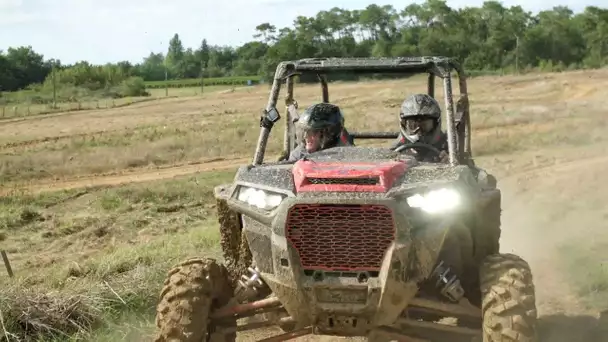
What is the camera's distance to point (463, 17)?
70562mm

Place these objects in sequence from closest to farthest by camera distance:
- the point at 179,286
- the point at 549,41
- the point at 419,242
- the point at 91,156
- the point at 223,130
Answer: the point at 419,242 → the point at 179,286 → the point at 91,156 → the point at 223,130 → the point at 549,41

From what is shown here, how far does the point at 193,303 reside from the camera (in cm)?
528

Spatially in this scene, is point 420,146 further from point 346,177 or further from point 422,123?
point 346,177

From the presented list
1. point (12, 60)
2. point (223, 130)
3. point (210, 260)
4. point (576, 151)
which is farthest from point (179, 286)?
point (12, 60)

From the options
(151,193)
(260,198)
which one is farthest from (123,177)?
(260,198)

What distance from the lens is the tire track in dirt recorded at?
19906 mm

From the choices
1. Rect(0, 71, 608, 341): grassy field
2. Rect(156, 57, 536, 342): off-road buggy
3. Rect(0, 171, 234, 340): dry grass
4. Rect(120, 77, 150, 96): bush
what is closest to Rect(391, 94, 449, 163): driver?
Rect(156, 57, 536, 342): off-road buggy

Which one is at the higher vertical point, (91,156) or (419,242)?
(419,242)

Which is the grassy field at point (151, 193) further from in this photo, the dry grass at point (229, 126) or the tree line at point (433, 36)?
the tree line at point (433, 36)

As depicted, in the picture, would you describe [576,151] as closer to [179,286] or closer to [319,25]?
[179,286]

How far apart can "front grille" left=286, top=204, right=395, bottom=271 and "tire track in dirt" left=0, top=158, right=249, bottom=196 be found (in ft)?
49.9

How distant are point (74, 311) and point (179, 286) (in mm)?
2293

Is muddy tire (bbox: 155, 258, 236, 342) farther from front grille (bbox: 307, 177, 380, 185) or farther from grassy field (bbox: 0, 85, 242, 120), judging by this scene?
grassy field (bbox: 0, 85, 242, 120)

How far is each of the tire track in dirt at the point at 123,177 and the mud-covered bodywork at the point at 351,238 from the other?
15079mm
